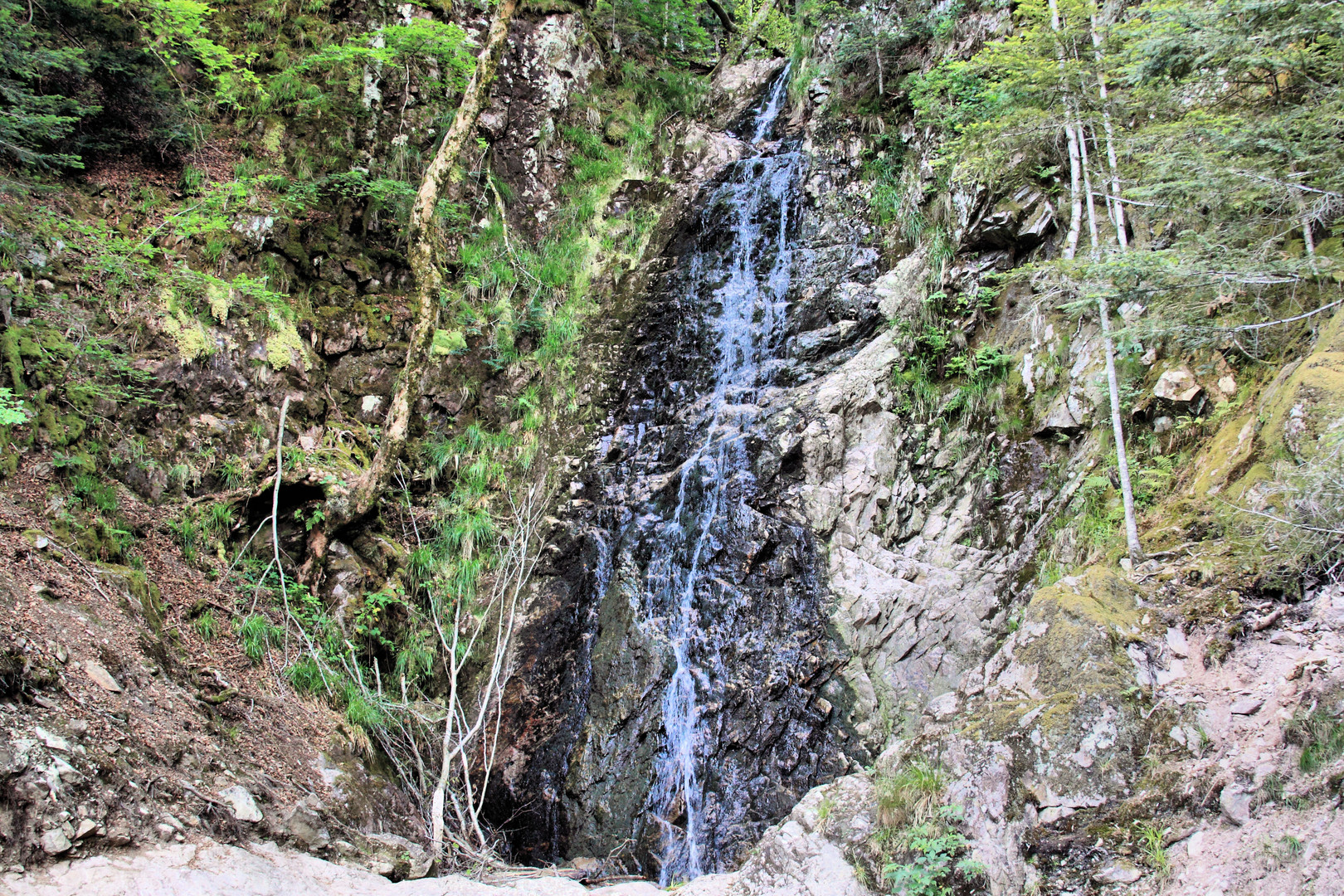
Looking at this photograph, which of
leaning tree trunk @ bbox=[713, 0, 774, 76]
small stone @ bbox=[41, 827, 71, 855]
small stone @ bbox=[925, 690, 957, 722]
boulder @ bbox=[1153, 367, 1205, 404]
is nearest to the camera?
small stone @ bbox=[41, 827, 71, 855]

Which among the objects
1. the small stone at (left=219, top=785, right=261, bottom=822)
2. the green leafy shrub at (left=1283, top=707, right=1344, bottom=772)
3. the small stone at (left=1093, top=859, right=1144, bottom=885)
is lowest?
the small stone at (left=219, top=785, right=261, bottom=822)

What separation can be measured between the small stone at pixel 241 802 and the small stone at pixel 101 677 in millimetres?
994

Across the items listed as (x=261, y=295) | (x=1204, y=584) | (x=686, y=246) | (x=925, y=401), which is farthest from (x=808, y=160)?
(x=1204, y=584)

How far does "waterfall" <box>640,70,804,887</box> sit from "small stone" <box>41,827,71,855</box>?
13.5 ft

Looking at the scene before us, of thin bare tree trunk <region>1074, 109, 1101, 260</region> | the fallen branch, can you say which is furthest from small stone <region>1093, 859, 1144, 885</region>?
the fallen branch

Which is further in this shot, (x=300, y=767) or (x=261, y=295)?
(x=261, y=295)

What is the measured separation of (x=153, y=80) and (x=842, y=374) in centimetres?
897

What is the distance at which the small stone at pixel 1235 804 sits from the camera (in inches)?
115

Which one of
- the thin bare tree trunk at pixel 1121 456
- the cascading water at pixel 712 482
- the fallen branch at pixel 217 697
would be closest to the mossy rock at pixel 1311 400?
the thin bare tree trunk at pixel 1121 456

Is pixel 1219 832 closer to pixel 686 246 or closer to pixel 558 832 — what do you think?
pixel 558 832

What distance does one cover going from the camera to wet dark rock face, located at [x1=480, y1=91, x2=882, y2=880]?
600cm

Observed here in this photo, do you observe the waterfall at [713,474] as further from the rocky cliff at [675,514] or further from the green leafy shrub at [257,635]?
the green leafy shrub at [257,635]

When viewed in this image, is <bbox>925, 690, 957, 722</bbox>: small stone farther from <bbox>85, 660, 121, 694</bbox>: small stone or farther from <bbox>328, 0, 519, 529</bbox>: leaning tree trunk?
<bbox>328, 0, 519, 529</bbox>: leaning tree trunk

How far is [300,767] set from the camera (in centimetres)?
531
